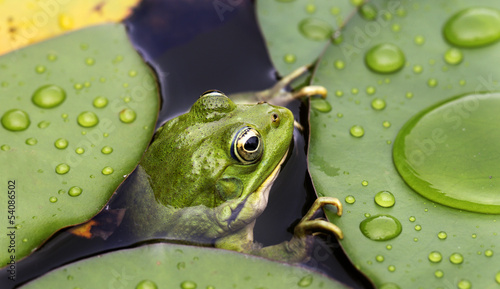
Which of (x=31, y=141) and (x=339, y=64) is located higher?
(x=339, y=64)

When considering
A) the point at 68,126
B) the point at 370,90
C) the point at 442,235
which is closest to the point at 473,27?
the point at 370,90

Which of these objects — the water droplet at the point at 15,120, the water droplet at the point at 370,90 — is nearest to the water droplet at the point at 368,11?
the water droplet at the point at 370,90

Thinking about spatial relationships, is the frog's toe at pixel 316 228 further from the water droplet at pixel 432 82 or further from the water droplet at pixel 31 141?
the water droplet at pixel 31 141

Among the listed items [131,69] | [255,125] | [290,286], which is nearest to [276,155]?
[255,125]

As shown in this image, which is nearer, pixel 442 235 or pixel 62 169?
pixel 442 235

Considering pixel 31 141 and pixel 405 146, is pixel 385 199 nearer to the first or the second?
pixel 405 146

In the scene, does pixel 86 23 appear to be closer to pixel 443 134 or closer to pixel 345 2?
pixel 345 2

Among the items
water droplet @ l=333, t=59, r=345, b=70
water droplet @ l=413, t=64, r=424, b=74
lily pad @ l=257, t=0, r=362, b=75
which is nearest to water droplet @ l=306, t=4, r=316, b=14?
lily pad @ l=257, t=0, r=362, b=75
